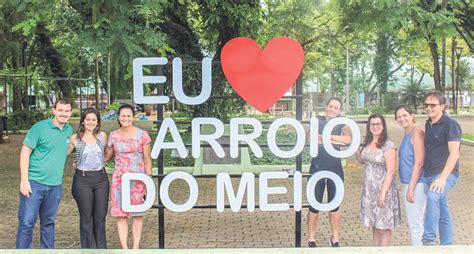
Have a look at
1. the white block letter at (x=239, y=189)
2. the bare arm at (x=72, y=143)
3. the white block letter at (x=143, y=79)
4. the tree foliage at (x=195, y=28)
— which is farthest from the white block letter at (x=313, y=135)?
the bare arm at (x=72, y=143)

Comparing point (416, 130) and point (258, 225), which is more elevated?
point (416, 130)

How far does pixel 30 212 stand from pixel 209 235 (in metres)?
2.47

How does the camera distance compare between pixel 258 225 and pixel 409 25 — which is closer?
pixel 409 25

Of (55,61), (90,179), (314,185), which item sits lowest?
(314,185)

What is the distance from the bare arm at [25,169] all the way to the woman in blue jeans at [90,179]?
42 centimetres

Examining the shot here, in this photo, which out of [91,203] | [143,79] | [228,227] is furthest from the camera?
[228,227]

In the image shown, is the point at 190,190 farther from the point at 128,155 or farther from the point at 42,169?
the point at 42,169

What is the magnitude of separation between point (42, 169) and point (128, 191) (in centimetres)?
82

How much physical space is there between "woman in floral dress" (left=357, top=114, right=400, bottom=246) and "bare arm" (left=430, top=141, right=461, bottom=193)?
1.31 feet

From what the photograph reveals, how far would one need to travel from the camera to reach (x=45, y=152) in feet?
16.3

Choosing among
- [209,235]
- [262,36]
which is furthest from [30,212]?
[262,36]

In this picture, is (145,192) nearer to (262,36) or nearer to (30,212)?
(30,212)

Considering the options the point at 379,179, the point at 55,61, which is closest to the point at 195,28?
the point at 379,179

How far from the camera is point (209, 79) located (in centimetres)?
544
